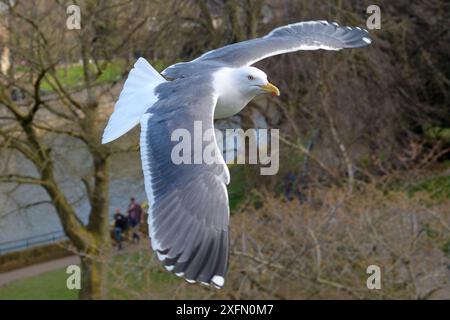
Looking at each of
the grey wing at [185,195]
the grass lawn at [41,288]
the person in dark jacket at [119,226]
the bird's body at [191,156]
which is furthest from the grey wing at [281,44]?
the grass lawn at [41,288]

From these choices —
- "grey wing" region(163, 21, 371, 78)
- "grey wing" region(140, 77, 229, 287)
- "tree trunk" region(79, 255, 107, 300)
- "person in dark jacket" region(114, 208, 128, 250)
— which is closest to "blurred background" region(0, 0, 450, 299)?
"tree trunk" region(79, 255, 107, 300)

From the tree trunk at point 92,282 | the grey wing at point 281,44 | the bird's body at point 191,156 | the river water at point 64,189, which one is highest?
the grey wing at point 281,44

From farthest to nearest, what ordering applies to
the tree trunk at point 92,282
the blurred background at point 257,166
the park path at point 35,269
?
the park path at point 35,269
the tree trunk at point 92,282
the blurred background at point 257,166

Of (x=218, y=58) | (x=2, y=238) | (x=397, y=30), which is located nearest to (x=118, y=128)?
(x=218, y=58)

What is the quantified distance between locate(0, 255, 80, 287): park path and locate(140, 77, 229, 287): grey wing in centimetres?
873

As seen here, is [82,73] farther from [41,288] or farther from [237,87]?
[237,87]

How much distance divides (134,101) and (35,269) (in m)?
9.12

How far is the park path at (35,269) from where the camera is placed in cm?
1214

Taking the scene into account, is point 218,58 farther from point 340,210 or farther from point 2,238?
point 2,238

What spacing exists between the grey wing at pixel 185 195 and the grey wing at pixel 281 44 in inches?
22.5

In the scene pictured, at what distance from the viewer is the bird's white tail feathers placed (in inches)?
150

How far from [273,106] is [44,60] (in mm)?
4339

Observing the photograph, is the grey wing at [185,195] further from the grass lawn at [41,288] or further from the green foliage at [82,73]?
the grass lawn at [41,288]

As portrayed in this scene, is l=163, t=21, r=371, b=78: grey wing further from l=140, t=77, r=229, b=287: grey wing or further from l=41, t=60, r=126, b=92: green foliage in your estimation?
l=41, t=60, r=126, b=92: green foliage
